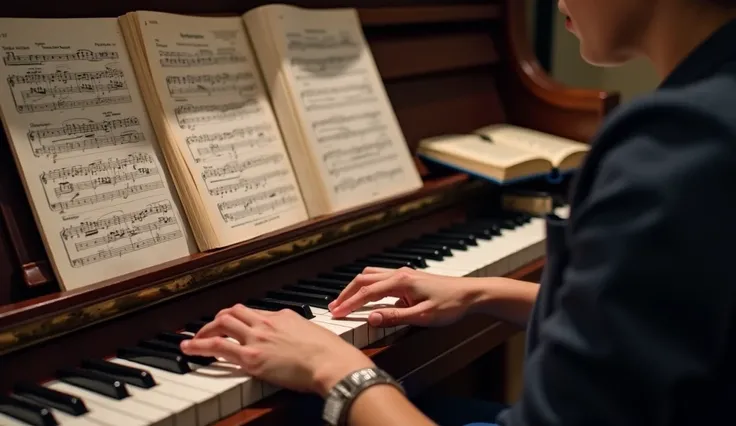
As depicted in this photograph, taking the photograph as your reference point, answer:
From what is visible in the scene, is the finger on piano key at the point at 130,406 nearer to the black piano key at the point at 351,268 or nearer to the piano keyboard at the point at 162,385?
the piano keyboard at the point at 162,385

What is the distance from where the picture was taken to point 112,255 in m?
1.09

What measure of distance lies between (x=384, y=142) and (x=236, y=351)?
741mm

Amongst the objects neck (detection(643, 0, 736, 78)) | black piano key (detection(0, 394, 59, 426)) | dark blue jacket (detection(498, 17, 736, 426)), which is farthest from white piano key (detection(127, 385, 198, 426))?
neck (detection(643, 0, 736, 78))

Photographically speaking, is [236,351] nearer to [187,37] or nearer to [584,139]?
[187,37]

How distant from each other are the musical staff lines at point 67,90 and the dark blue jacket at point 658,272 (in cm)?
77

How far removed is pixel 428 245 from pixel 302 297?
397 mm

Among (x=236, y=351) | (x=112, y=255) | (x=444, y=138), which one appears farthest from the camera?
(x=444, y=138)

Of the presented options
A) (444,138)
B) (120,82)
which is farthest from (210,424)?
(444,138)

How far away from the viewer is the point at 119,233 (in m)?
1.10

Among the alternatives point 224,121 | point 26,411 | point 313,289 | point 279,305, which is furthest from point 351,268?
point 26,411

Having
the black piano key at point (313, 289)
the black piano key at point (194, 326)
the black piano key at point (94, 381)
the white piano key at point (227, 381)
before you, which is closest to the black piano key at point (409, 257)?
the black piano key at point (313, 289)

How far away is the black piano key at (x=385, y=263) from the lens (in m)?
1.43

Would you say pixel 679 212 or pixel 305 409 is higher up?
pixel 679 212

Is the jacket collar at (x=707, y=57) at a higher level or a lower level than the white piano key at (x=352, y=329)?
higher
